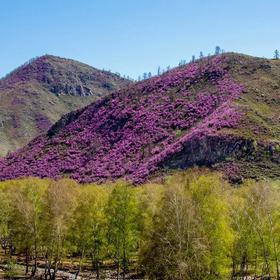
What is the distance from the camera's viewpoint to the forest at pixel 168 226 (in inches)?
1748

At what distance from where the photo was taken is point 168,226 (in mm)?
45125

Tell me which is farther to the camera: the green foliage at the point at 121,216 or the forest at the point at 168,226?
the green foliage at the point at 121,216

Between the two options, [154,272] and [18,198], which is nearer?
[154,272]

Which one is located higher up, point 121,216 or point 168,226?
point 168,226

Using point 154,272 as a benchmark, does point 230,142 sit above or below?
above

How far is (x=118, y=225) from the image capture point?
67.0 m

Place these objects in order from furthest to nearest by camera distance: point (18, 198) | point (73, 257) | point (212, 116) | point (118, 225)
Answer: point (212, 116) < point (73, 257) < point (18, 198) < point (118, 225)

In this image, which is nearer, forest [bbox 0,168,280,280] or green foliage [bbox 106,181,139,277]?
forest [bbox 0,168,280,280]

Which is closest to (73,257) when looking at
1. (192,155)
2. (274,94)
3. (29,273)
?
(29,273)

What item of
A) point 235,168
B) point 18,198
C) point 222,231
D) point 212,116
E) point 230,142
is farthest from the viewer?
point 212,116

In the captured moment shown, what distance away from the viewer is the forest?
146 feet

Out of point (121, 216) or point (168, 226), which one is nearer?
point (168, 226)

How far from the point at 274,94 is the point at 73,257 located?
126490 millimetres

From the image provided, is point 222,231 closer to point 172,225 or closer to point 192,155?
point 172,225
